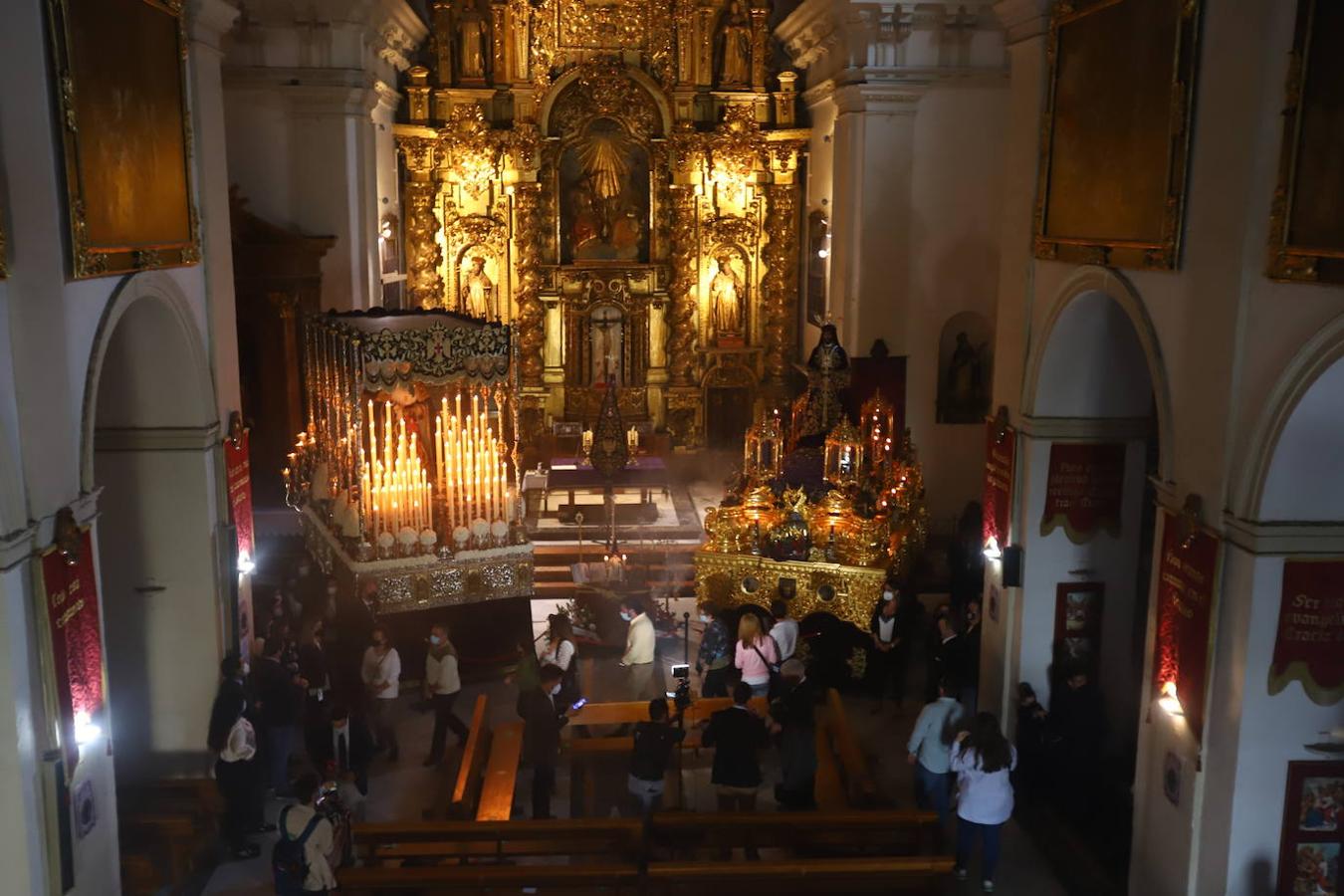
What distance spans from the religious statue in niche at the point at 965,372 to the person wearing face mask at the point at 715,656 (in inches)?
259

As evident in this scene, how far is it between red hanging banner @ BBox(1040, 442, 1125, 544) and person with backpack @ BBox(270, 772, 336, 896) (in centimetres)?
650

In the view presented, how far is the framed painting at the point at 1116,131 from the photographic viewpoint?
8156mm

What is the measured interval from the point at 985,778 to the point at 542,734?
3388mm

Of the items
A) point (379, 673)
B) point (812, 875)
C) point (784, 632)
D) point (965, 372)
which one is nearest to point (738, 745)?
point (812, 875)

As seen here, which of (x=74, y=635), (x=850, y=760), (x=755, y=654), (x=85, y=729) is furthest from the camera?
(x=755, y=654)

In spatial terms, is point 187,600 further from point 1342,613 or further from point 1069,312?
point 1342,613

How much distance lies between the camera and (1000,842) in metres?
10.1

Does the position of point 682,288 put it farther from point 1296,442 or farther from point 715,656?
point 1296,442

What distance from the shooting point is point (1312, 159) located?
661 cm

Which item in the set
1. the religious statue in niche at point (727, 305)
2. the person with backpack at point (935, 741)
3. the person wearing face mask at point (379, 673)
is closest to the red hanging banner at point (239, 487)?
the person wearing face mask at point (379, 673)

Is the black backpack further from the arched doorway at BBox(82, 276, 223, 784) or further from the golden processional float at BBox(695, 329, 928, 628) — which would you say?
the golden processional float at BBox(695, 329, 928, 628)

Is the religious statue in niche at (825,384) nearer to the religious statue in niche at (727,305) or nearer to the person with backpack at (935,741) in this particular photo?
the religious statue in niche at (727,305)

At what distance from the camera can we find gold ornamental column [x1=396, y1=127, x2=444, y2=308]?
21.8 m

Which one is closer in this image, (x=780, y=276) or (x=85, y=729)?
(x=85, y=729)
